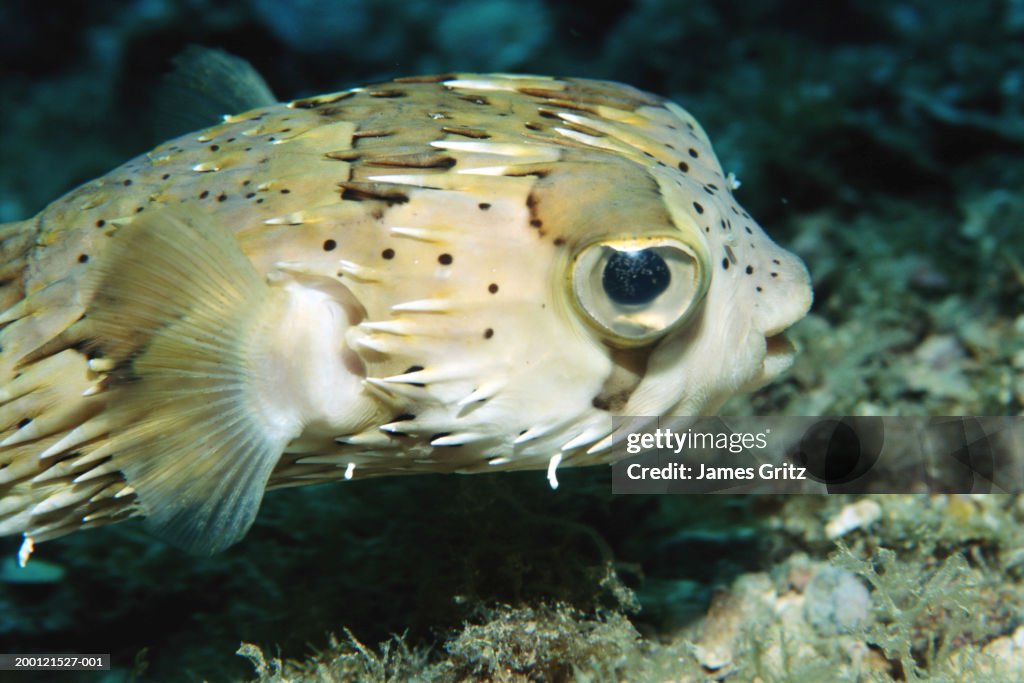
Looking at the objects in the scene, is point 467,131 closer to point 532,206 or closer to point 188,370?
point 532,206

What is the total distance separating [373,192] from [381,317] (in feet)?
1.01

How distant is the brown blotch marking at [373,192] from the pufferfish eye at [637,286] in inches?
17.4

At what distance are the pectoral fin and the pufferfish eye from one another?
0.70m

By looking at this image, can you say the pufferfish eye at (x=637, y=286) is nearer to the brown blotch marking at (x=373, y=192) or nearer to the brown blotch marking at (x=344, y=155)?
the brown blotch marking at (x=373, y=192)

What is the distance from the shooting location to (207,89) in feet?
9.27

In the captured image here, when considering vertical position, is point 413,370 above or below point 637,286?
below

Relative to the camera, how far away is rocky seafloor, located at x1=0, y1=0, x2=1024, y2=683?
2188mm

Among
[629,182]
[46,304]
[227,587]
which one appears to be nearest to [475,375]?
[629,182]

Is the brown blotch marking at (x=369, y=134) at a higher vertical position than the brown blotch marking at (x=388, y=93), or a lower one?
→ lower

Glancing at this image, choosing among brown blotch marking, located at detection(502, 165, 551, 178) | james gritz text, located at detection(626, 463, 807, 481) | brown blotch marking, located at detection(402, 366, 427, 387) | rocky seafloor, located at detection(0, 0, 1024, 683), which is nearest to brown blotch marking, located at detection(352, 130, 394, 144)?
brown blotch marking, located at detection(502, 165, 551, 178)

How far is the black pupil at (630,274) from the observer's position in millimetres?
1568

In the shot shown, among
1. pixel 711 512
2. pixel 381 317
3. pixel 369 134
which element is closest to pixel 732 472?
pixel 711 512

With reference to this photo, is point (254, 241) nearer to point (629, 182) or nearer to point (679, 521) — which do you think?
point (629, 182)

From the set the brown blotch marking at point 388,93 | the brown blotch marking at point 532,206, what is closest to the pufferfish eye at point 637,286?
the brown blotch marking at point 532,206
